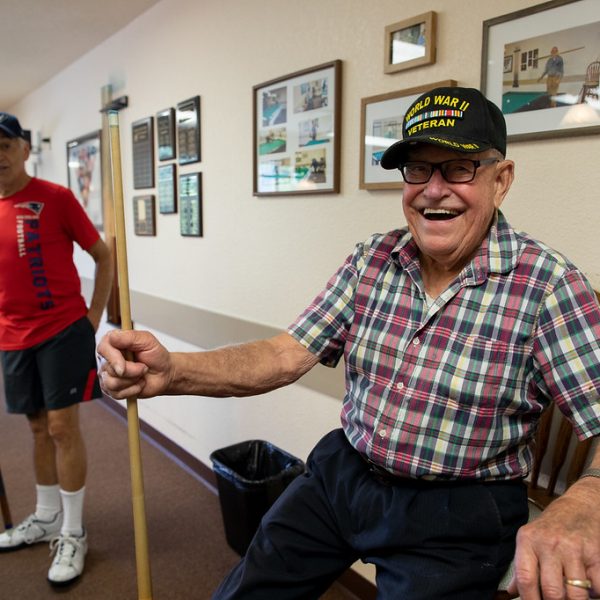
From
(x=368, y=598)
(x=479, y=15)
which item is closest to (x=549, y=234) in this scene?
(x=479, y=15)

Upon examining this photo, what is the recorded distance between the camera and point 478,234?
1154mm

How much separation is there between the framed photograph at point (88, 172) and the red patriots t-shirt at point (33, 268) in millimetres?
1860

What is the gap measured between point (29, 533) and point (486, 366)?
2128 millimetres

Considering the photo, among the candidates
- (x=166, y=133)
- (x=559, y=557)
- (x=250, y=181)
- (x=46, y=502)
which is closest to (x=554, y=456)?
(x=559, y=557)

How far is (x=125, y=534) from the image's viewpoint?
238 centimetres

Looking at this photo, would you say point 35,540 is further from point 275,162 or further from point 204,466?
point 275,162

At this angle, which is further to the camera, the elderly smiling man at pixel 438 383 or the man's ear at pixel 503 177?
the man's ear at pixel 503 177

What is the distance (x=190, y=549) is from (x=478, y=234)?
1866 millimetres

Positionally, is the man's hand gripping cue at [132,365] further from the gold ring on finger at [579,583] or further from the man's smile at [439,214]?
the gold ring on finger at [579,583]

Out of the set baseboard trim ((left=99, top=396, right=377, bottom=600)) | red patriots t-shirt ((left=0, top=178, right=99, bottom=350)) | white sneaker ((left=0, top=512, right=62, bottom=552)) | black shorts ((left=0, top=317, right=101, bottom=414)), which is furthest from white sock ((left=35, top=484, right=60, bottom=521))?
baseboard trim ((left=99, top=396, right=377, bottom=600))

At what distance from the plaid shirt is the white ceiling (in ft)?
8.84

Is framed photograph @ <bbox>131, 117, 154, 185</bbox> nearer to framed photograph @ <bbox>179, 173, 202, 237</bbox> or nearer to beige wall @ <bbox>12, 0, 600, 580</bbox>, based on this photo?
beige wall @ <bbox>12, 0, 600, 580</bbox>

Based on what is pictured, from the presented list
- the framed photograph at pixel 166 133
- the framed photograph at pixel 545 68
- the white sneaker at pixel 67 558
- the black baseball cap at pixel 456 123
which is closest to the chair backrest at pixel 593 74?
the framed photograph at pixel 545 68

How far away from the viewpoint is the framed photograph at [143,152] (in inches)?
123
